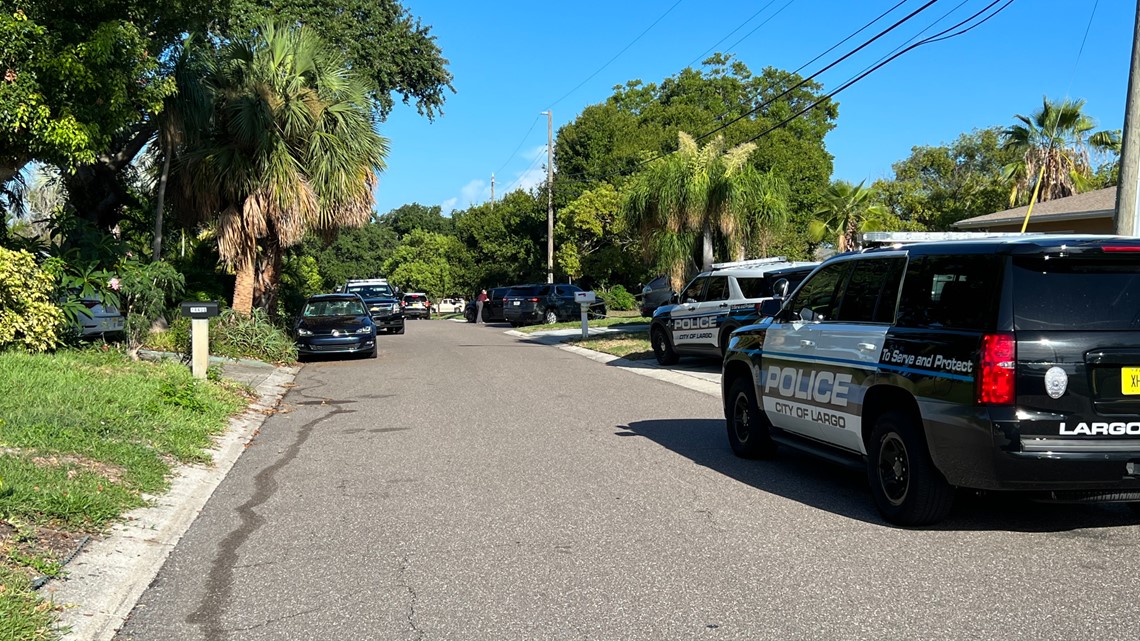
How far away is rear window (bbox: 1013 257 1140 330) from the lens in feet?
19.0

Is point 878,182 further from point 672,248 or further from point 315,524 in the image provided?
point 315,524

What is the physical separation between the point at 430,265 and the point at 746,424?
2991 inches

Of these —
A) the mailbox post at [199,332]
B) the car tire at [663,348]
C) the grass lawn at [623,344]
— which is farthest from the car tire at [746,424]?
the grass lawn at [623,344]

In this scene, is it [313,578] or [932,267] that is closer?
[313,578]

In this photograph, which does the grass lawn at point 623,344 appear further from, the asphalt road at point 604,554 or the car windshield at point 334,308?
the asphalt road at point 604,554

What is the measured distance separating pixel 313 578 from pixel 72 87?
955 cm

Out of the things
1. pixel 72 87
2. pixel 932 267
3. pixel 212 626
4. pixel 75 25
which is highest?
pixel 75 25

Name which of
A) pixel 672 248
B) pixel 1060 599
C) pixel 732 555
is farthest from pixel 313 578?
pixel 672 248

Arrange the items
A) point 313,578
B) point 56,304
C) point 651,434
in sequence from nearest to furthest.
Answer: point 313,578
point 651,434
point 56,304

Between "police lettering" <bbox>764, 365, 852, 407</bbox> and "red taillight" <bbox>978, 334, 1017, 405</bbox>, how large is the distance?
1.50 meters

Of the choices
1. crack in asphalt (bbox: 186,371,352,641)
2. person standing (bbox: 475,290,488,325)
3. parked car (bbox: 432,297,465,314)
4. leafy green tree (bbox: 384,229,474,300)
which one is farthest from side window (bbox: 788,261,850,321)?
parked car (bbox: 432,297,465,314)

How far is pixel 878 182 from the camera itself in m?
54.6

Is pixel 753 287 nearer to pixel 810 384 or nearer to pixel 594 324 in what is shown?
pixel 810 384

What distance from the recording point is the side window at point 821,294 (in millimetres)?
7848
